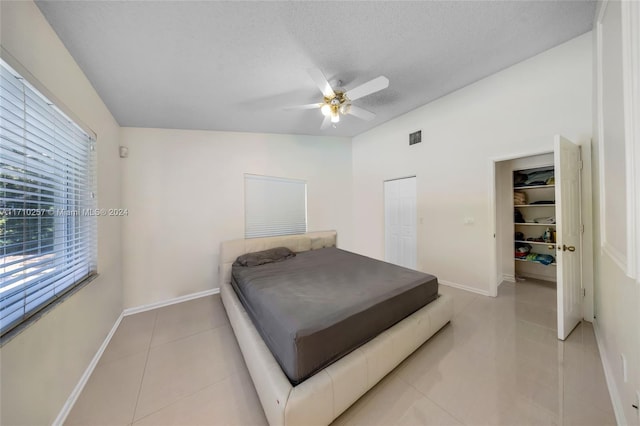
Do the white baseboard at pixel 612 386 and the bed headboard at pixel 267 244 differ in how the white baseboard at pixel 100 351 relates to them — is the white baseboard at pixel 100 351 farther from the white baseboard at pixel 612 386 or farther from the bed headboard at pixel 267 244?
the white baseboard at pixel 612 386

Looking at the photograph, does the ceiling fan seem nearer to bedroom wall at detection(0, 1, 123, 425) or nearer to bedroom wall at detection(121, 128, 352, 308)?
bedroom wall at detection(121, 128, 352, 308)

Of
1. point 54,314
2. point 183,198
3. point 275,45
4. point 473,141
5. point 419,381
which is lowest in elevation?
point 419,381

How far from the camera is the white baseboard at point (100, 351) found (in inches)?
51.0

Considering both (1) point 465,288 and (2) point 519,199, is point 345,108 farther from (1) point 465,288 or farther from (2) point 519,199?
(2) point 519,199

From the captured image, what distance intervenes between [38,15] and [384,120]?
13.1 feet

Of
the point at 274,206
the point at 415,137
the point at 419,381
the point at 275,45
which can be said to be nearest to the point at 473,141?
the point at 415,137

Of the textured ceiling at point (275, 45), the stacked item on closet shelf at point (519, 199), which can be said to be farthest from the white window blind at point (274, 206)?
the stacked item on closet shelf at point (519, 199)

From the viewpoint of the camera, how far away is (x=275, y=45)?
1804 millimetres

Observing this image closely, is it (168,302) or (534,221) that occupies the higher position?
(534,221)

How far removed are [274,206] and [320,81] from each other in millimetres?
2322

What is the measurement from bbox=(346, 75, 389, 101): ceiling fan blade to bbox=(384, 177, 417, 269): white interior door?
2.14 metres

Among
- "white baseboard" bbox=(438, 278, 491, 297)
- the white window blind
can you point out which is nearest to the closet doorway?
"white baseboard" bbox=(438, 278, 491, 297)

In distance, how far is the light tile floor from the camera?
1.28m

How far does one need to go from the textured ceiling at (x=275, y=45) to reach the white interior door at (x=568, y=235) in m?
1.15
